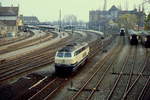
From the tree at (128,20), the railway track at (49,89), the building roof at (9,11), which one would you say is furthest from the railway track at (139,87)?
the tree at (128,20)

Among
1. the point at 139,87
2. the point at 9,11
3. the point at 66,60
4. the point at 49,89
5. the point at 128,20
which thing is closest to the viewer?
the point at 49,89

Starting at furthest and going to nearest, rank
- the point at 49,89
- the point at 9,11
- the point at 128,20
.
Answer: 1. the point at 128,20
2. the point at 9,11
3. the point at 49,89

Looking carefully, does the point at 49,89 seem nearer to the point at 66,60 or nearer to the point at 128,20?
the point at 66,60

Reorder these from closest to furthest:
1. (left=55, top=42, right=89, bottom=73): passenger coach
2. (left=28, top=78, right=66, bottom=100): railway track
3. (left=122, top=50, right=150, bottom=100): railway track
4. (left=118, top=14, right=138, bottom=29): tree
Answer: (left=28, top=78, right=66, bottom=100): railway track, (left=122, top=50, right=150, bottom=100): railway track, (left=55, top=42, right=89, bottom=73): passenger coach, (left=118, top=14, right=138, bottom=29): tree

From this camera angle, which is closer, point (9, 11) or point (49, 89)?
point (49, 89)

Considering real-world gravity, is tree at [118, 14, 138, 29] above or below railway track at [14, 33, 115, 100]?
above

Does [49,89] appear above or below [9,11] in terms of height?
below

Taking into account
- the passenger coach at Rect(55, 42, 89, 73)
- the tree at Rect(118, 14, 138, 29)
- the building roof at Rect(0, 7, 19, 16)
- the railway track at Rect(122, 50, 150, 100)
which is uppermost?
the building roof at Rect(0, 7, 19, 16)

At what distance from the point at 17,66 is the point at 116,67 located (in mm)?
12029

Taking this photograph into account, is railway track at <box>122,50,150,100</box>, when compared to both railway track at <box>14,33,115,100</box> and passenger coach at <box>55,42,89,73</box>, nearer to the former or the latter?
railway track at <box>14,33,115,100</box>

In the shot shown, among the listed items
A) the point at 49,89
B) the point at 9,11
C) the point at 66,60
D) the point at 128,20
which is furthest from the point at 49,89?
the point at 128,20

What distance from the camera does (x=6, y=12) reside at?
106 meters

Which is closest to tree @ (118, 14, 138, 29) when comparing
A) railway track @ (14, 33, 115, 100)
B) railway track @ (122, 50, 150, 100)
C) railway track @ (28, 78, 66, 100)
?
railway track @ (122, 50, 150, 100)

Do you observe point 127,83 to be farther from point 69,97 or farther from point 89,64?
point 89,64
